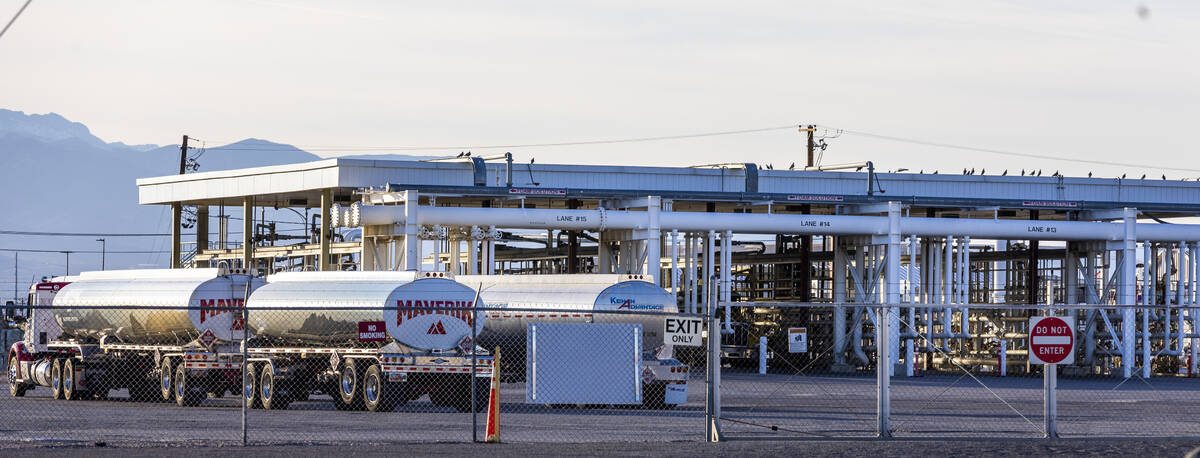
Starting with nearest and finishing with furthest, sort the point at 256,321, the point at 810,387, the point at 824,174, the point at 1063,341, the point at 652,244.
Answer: the point at 1063,341 < the point at 256,321 < the point at 810,387 < the point at 652,244 < the point at 824,174

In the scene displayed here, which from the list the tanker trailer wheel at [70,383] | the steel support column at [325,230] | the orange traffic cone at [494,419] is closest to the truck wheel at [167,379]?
the tanker trailer wheel at [70,383]

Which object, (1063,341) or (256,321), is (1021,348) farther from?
(1063,341)

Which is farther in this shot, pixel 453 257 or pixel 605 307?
pixel 453 257

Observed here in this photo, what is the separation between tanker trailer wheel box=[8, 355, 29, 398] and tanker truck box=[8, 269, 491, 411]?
2.93 ft

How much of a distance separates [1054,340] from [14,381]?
25.3 metres

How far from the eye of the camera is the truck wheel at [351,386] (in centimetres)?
2927

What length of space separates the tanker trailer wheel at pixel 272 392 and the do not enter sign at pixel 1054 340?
1477cm

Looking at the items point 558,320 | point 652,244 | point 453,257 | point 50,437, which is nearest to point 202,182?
point 453,257

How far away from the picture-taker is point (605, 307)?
107 ft

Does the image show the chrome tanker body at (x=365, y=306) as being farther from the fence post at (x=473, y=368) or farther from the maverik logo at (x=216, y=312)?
the maverik logo at (x=216, y=312)

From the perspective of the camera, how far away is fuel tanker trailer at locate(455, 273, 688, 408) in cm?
3219

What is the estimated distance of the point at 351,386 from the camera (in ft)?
96.3

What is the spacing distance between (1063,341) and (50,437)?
529 inches

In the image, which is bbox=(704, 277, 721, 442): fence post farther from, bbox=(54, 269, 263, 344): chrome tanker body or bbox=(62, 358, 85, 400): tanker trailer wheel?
bbox=(62, 358, 85, 400): tanker trailer wheel
